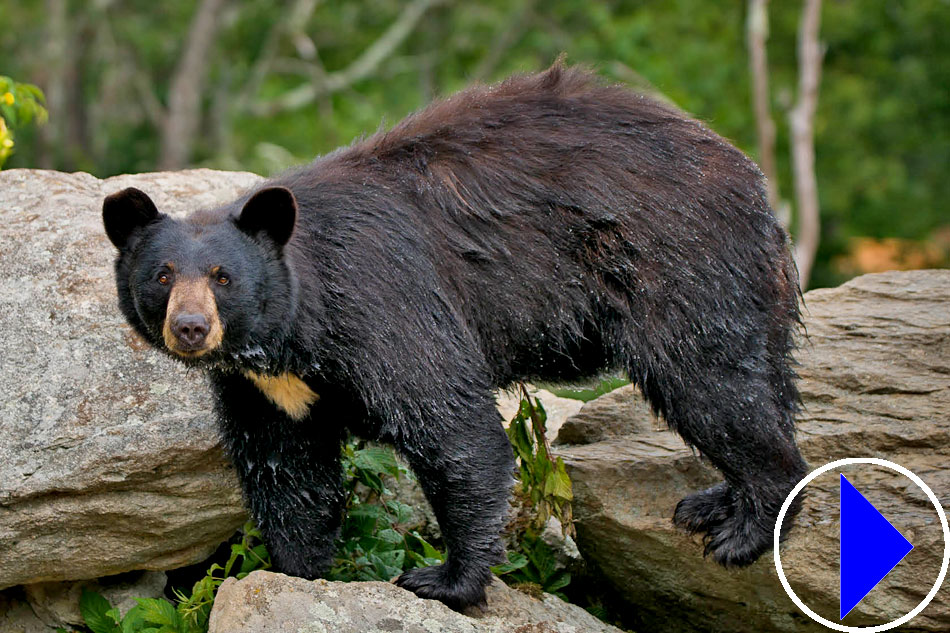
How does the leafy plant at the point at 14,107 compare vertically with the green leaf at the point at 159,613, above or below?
above

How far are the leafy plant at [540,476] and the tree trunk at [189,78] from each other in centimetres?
2056

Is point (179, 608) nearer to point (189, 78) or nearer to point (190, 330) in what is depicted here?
point (190, 330)

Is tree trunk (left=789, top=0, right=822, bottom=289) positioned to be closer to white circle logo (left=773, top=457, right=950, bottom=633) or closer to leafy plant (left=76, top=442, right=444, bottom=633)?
white circle logo (left=773, top=457, right=950, bottom=633)

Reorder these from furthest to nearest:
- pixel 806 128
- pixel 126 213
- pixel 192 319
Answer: pixel 806 128
pixel 126 213
pixel 192 319

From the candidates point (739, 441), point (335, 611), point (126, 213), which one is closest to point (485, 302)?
point (739, 441)

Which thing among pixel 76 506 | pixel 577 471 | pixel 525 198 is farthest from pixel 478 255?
pixel 76 506

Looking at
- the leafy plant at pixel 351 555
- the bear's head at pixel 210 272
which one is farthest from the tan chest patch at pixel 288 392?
the leafy plant at pixel 351 555

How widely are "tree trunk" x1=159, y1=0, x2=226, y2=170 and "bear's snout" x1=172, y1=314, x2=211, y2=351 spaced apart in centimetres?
2157

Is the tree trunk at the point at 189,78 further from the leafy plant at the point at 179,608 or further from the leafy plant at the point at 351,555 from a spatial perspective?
the leafy plant at the point at 179,608

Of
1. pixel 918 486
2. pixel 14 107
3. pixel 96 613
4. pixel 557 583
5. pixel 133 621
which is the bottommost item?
pixel 557 583

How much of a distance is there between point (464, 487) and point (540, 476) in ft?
2.89

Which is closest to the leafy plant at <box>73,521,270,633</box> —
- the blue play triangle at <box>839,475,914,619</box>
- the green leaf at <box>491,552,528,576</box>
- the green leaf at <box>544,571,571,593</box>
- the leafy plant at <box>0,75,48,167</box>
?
the green leaf at <box>491,552,528,576</box>

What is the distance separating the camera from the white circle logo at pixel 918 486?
557 centimetres

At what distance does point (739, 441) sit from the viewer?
228 inches
